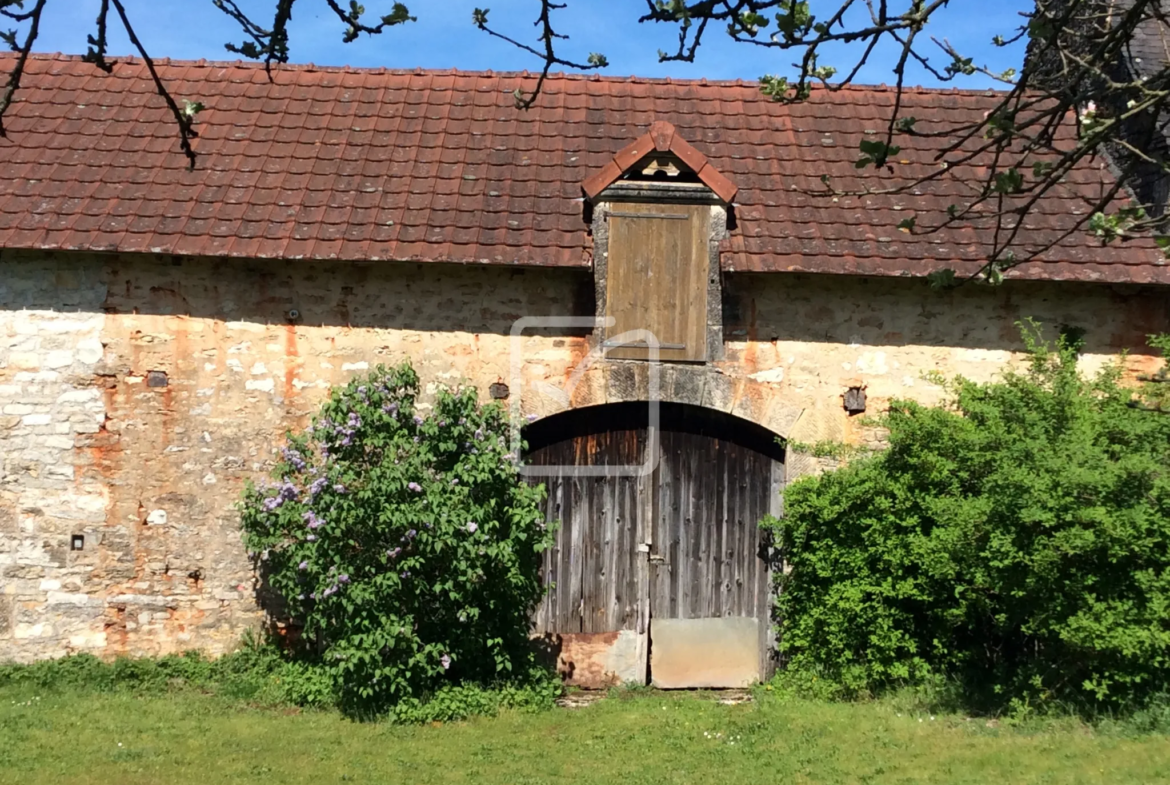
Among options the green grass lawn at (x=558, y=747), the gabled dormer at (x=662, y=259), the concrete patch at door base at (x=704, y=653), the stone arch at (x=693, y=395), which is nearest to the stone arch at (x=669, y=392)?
the stone arch at (x=693, y=395)

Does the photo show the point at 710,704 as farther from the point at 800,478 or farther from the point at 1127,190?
the point at 1127,190

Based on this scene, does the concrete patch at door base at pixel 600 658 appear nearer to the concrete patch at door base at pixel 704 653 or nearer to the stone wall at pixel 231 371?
the concrete patch at door base at pixel 704 653

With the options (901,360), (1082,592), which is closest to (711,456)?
(901,360)

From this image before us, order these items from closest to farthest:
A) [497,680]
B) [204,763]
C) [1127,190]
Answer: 1. [204,763]
2. [497,680]
3. [1127,190]

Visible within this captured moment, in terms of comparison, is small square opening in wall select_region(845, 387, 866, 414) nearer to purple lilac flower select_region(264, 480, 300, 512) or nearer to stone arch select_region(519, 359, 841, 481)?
stone arch select_region(519, 359, 841, 481)

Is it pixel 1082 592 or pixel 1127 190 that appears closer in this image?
pixel 1082 592

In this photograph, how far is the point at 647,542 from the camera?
8008 mm

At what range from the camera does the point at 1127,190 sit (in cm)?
848

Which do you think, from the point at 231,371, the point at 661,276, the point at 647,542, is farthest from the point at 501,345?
the point at 231,371

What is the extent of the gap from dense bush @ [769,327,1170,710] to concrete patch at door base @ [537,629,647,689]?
1109 mm

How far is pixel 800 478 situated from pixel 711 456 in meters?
0.69

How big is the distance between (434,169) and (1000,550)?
5.06 metres

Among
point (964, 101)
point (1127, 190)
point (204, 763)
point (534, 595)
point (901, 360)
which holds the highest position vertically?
point (964, 101)

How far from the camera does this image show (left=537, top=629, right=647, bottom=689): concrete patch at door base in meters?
7.99
